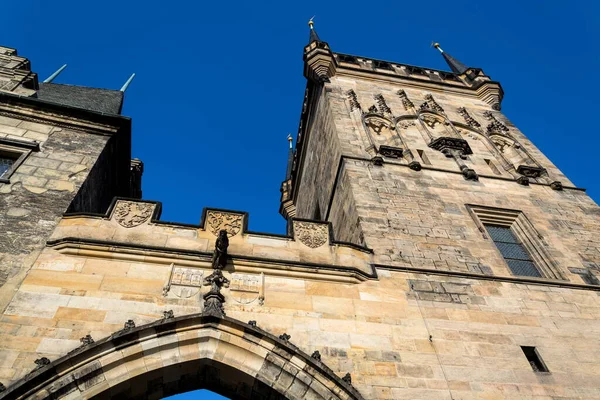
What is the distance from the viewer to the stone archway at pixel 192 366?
178 inches

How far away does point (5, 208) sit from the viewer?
6.33m

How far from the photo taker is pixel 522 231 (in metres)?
8.62

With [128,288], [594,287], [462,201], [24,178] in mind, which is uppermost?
[462,201]

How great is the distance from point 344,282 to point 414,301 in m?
0.95

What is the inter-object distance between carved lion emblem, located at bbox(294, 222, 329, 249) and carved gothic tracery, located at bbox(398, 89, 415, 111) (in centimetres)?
706

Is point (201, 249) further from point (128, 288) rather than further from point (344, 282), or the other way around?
point (344, 282)

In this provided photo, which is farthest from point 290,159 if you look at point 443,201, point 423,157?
point 443,201

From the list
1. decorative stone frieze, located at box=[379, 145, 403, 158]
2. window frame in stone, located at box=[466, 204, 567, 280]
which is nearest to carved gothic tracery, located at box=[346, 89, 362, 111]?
decorative stone frieze, located at box=[379, 145, 403, 158]

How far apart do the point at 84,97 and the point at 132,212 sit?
6.62m

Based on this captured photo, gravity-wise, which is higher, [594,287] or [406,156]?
[406,156]

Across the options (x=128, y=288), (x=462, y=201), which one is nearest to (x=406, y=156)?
(x=462, y=201)

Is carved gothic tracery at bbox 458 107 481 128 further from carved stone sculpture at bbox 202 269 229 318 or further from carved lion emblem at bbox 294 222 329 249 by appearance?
carved stone sculpture at bbox 202 269 229 318

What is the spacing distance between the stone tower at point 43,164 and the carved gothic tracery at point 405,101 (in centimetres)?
756

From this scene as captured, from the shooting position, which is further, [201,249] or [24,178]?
[24,178]
